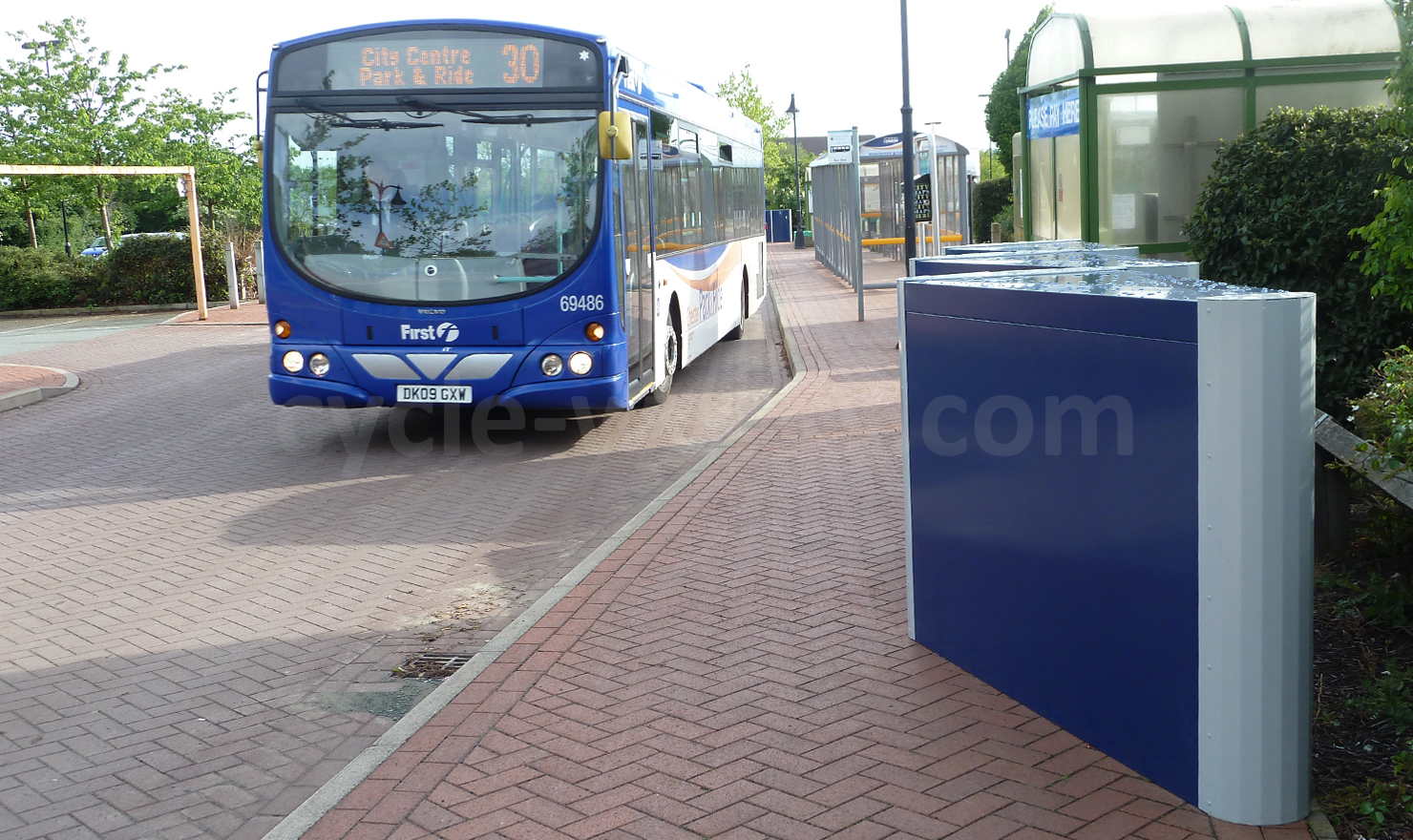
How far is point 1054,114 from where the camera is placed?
11.7 meters

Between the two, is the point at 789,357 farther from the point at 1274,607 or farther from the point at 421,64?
the point at 1274,607

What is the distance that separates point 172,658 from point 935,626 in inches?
131

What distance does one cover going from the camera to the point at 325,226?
9781mm

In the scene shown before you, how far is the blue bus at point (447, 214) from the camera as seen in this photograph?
962 cm

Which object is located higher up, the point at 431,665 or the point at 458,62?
the point at 458,62

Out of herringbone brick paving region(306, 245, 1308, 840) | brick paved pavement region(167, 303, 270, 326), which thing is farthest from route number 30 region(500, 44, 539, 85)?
brick paved pavement region(167, 303, 270, 326)

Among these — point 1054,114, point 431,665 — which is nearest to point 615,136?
point 1054,114

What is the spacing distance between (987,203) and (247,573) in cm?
2962

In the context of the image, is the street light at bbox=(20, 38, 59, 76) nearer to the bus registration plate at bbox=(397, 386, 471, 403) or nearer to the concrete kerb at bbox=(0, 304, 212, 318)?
the concrete kerb at bbox=(0, 304, 212, 318)

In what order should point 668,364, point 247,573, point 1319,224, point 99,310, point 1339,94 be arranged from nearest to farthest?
point 247,573 → point 1319,224 → point 1339,94 → point 668,364 → point 99,310

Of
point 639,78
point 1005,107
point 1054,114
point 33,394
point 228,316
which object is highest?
point 1005,107

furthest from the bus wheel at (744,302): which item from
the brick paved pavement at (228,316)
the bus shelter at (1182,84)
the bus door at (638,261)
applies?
the brick paved pavement at (228,316)

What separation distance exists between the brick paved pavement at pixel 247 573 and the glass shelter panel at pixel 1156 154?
3892 millimetres

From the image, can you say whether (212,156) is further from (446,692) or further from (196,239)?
(446,692)
